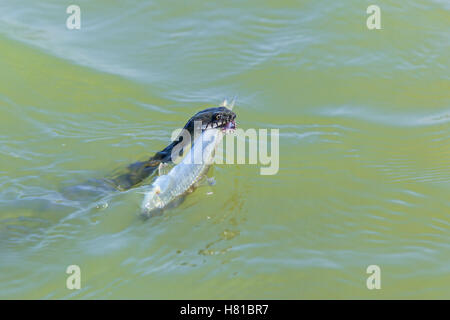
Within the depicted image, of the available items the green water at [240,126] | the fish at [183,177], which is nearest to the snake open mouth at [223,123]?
the fish at [183,177]

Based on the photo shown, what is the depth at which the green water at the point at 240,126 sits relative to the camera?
4957 millimetres

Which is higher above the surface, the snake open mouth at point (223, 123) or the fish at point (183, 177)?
the snake open mouth at point (223, 123)

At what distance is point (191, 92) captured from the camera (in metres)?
8.19

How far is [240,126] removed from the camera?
7.42 m

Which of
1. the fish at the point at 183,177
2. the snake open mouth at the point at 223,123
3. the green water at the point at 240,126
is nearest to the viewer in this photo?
the green water at the point at 240,126

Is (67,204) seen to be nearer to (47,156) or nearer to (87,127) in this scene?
(47,156)

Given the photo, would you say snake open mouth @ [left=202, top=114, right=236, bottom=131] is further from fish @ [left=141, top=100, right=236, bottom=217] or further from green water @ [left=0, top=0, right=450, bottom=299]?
green water @ [left=0, top=0, right=450, bottom=299]

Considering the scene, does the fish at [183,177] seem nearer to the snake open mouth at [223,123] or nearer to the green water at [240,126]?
the green water at [240,126]

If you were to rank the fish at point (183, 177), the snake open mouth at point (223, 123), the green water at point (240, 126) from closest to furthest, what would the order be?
the green water at point (240, 126), the fish at point (183, 177), the snake open mouth at point (223, 123)

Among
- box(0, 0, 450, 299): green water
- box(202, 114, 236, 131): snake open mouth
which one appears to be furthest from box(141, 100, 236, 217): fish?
box(202, 114, 236, 131): snake open mouth

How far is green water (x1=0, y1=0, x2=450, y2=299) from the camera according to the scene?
16.3ft

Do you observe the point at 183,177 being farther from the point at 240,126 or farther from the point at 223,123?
the point at 240,126

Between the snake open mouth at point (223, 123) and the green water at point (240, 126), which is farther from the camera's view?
the snake open mouth at point (223, 123)
